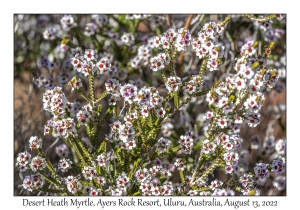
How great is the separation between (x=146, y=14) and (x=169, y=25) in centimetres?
53

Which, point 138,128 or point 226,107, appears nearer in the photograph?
point 226,107

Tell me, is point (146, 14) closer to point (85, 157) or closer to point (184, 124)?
point (184, 124)

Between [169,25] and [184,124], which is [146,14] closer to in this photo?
[169,25]

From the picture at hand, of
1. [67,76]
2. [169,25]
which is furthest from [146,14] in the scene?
[67,76]

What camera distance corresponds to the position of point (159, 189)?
9.52 ft

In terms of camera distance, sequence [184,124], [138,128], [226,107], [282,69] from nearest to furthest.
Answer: [226,107] < [138,128] < [184,124] < [282,69]

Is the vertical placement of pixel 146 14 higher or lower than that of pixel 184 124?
higher
